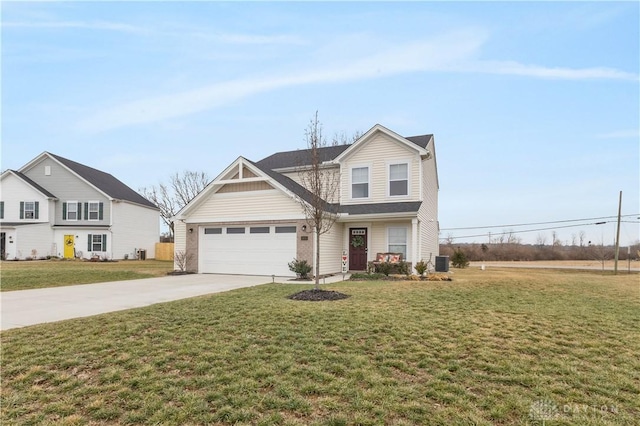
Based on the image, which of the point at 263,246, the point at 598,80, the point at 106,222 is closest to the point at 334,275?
the point at 263,246

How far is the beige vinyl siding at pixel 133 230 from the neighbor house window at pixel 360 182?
21.8 meters

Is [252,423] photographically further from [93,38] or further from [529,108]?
[529,108]

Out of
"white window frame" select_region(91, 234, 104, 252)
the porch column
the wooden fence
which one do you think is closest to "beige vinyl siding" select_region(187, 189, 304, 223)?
the porch column

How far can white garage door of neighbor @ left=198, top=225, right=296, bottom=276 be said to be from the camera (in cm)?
1616

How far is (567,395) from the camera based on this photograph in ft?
12.3

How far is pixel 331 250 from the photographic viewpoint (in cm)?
1661

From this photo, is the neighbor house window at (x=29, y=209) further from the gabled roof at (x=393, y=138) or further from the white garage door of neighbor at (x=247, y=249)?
the gabled roof at (x=393, y=138)

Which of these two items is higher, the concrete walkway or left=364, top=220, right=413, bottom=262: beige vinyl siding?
left=364, top=220, right=413, bottom=262: beige vinyl siding

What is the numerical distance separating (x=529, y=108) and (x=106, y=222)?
1211 inches

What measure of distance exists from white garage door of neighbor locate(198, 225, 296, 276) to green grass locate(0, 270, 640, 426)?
854cm

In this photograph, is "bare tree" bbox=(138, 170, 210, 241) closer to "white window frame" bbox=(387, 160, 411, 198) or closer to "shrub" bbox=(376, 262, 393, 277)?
"white window frame" bbox=(387, 160, 411, 198)

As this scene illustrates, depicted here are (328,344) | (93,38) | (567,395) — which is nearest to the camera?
(567,395)

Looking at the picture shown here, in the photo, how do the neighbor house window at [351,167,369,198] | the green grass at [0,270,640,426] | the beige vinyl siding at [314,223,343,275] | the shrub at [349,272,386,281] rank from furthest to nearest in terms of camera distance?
1. the neighbor house window at [351,167,369,198]
2. the beige vinyl siding at [314,223,343,275]
3. the shrub at [349,272,386,281]
4. the green grass at [0,270,640,426]

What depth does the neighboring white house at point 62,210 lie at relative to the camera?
28.4 metres
